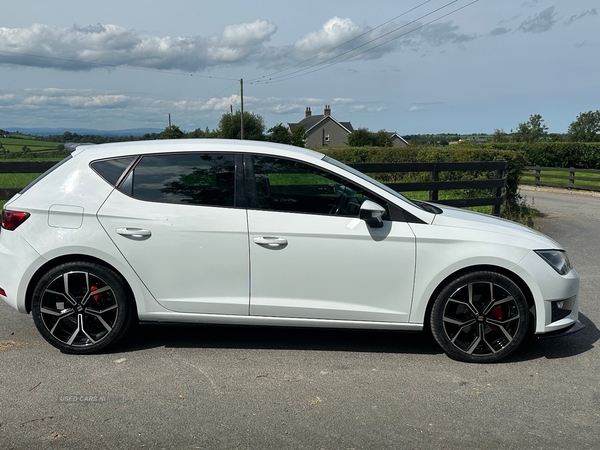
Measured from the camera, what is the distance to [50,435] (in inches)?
127

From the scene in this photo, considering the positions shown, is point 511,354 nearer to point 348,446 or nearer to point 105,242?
point 348,446

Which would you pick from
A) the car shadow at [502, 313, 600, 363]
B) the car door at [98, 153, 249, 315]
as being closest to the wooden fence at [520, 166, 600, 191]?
the car shadow at [502, 313, 600, 363]

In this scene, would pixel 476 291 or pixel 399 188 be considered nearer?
pixel 476 291

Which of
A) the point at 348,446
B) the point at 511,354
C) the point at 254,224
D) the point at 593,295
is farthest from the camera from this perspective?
the point at 593,295

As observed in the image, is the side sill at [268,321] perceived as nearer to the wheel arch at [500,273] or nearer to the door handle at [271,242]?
the wheel arch at [500,273]

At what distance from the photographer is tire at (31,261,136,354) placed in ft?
14.1

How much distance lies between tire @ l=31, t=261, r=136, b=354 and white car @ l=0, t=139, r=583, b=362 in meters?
0.01

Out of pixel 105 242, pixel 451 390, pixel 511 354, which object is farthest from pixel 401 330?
pixel 105 242

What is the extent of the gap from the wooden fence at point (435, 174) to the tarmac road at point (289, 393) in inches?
164

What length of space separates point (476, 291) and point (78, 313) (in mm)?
3132

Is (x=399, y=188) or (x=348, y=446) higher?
(x=399, y=188)

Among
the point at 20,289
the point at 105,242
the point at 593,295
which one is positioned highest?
the point at 105,242

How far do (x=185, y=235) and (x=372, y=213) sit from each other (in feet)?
4.74

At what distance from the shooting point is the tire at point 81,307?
4.29 m
